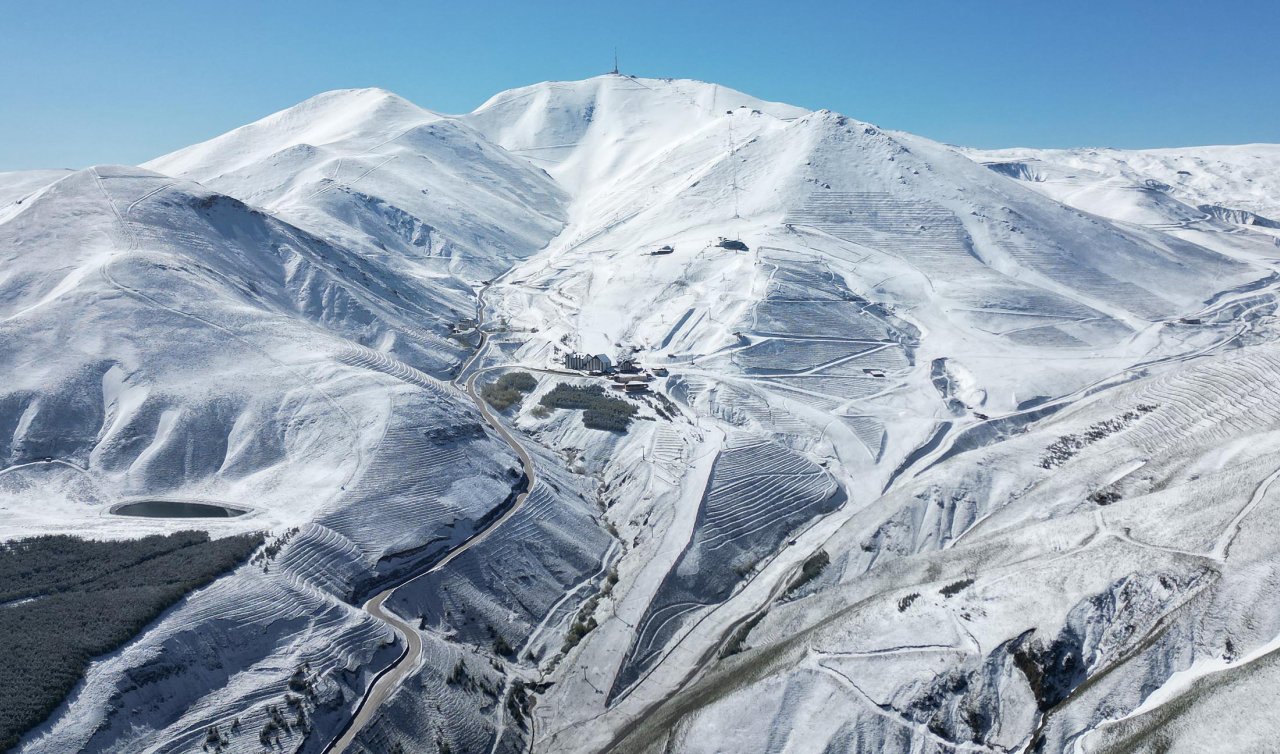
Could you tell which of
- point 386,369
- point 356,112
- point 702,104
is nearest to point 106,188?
point 386,369

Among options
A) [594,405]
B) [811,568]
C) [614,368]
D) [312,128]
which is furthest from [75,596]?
[312,128]

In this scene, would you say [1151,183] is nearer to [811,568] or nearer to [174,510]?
[811,568]

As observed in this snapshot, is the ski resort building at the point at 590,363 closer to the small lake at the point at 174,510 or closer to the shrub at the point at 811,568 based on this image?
the shrub at the point at 811,568

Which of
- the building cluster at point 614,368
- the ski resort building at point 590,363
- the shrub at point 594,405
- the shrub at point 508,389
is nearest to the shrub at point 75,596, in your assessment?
the shrub at point 594,405

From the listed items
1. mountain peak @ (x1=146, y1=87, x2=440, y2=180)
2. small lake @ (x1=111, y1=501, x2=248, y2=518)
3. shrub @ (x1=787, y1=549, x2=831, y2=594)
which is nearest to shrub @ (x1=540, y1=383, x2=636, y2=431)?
shrub @ (x1=787, y1=549, x2=831, y2=594)

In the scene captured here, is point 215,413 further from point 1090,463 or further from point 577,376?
point 1090,463
